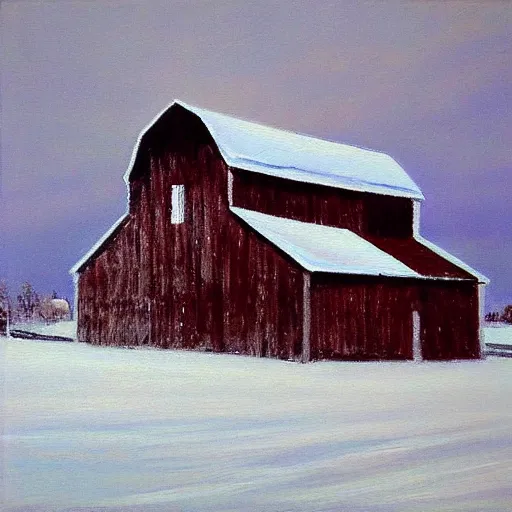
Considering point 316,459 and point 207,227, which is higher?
point 207,227

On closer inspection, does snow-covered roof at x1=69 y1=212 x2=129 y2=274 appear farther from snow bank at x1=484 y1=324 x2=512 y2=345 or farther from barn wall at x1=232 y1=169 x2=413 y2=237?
snow bank at x1=484 y1=324 x2=512 y2=345

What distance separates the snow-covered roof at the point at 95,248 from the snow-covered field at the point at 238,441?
531 mm

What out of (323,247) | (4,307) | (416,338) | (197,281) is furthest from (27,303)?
(416,338)

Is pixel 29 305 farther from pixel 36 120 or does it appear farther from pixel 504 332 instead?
pixel 504 332

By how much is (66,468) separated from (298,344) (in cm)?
280

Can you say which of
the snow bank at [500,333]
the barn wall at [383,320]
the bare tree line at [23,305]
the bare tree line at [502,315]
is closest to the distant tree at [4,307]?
the bare tree line at [23,305]

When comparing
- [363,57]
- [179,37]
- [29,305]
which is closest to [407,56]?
[363,57]

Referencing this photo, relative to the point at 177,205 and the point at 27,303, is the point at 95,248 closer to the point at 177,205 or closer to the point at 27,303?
the point at 27,303

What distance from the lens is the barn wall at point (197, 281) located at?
6.44 metres

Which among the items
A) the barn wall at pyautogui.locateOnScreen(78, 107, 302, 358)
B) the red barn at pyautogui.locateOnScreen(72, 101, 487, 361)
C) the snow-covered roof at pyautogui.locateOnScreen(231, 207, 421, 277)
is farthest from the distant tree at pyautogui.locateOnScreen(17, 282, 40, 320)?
the snow-covered roof at pyautogui.locateOnScreen(231, 207, 421, 277)

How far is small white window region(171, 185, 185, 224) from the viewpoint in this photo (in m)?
6.60

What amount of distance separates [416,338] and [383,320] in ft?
1.22

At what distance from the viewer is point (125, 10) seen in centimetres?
462

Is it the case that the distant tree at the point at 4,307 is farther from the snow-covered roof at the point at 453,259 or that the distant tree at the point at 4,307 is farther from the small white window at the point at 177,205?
the snow-covered roof at the point at 453,259
